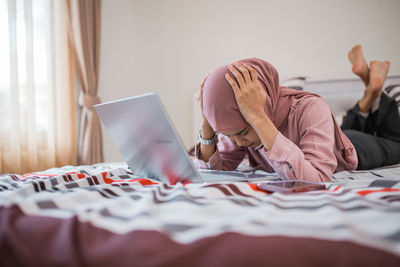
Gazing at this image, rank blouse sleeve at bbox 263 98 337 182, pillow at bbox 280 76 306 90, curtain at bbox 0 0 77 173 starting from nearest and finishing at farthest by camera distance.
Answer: blouse sleeve at bbox 263 98 337 182, curtain at bbox 0 0 77 173, pillow at bbox 280 76 306 90

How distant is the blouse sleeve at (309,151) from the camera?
851mm

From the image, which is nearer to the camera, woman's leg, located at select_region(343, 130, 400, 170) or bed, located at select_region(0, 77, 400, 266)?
bed, located at select_region(0, 77, 400, 266)

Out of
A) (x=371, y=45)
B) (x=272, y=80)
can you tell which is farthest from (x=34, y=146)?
(x=371, y=45)

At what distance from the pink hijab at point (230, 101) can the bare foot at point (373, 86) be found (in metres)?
0.91

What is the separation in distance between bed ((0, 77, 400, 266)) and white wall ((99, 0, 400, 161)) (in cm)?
232

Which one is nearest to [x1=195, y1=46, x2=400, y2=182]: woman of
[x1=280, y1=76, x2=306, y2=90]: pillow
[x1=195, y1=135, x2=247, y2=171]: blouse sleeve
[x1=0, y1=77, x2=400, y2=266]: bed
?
[x1=195, y1=135, x2=247, y2=171]: blouse sleeve

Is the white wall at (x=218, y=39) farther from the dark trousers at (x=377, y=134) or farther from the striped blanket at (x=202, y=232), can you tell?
the striped blanket at (x=202, y=232)

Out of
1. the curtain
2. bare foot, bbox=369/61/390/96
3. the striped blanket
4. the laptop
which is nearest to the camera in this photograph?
the striped blanket

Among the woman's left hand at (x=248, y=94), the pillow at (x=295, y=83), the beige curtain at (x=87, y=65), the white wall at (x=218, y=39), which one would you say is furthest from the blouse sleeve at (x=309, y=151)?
the beige curtain at (x=87, y=65)

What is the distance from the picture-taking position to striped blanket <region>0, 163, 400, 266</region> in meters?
0.35

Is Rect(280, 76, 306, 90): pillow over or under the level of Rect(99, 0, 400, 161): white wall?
under

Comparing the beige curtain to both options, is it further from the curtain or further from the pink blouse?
the pink blouse

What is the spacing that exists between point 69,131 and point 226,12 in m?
1.91

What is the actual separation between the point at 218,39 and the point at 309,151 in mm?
2199
